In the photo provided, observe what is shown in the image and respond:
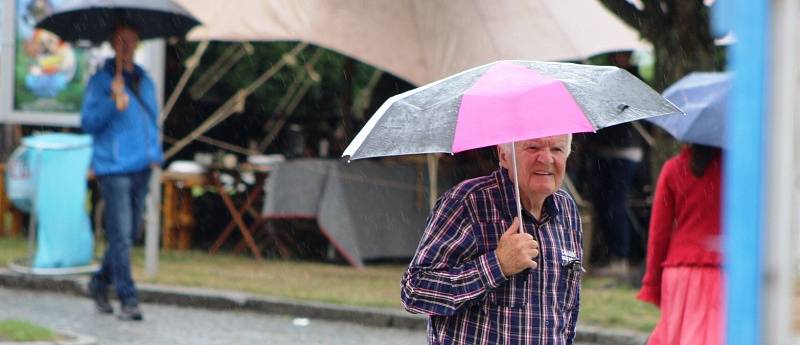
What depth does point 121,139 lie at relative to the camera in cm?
960

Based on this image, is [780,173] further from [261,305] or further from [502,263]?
[261,305]

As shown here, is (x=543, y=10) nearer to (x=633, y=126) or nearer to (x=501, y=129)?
(x=633, y=126)

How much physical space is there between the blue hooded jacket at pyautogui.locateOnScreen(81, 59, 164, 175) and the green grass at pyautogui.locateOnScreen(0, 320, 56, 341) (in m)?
1.36

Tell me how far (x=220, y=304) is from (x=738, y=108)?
360 inches

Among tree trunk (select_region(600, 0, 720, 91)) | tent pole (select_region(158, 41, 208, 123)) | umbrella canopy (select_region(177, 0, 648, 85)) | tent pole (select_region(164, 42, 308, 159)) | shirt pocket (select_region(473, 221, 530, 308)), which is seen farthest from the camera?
tent pole (select_region(164, 42, 308, 159))

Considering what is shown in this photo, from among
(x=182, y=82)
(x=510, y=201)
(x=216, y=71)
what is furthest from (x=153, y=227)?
(x=510, y=201)

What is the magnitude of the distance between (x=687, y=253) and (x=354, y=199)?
838 centimetres

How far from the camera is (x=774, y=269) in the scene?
2146 mm

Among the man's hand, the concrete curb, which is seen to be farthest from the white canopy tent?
the man's hand

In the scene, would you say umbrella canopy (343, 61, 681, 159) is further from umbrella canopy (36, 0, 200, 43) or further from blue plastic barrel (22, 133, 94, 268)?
blue plastic barrel (22, 133, 94, 268)

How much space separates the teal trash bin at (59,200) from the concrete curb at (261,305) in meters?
0.25

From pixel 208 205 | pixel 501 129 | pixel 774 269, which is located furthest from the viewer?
pixel 208 205

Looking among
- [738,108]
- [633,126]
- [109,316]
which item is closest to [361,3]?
[633,126]

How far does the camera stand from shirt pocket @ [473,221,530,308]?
4074 millimetres
